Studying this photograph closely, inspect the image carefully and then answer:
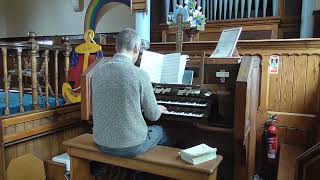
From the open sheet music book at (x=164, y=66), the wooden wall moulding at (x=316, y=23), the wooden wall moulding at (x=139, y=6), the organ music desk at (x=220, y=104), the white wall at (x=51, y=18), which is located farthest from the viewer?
the white wall at (x=51, y=18)

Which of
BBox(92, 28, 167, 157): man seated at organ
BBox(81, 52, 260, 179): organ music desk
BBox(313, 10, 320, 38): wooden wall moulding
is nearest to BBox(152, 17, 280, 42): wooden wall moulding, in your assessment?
BBox(313, 10, 320, 38): wooden wall moulding

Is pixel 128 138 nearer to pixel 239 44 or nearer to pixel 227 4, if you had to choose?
pixel 239 44

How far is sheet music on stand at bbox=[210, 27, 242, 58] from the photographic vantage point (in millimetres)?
2367

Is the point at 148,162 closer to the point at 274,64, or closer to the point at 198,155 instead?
the point at 198,155

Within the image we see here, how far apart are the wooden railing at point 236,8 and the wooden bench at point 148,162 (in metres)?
2.73

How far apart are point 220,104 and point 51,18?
16.4 ft

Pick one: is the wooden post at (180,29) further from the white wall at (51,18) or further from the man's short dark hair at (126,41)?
the white wall at (51,18)

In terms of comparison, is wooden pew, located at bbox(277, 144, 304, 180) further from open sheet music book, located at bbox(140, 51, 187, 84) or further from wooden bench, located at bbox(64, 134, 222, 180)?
open sheet music book, located at bbox(140, 51, 187, 84)

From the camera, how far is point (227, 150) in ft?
8.57

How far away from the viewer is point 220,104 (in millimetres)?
2320

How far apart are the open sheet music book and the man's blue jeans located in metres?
0.45

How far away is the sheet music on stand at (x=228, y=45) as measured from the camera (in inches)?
93.2

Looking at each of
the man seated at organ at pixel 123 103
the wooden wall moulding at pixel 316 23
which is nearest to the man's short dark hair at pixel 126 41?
the man seated at organ at pixel 123 103

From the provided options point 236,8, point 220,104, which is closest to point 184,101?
point 220,104
